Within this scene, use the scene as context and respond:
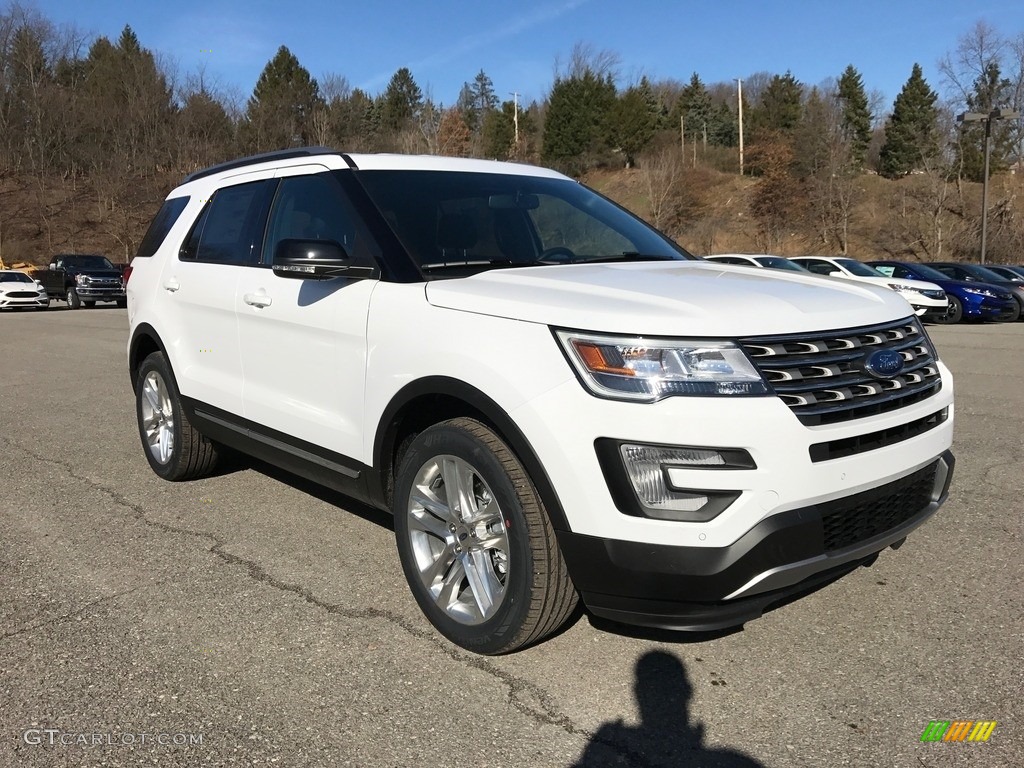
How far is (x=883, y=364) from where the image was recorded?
2863mm

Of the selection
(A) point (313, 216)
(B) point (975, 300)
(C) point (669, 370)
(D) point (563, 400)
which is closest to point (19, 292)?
(A) point (313, 216)

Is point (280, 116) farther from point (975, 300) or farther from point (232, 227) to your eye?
point (232, 227)

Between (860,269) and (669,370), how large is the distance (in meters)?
20.8

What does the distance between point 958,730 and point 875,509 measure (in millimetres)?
715

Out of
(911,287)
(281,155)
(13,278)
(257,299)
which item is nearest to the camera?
(257,299)

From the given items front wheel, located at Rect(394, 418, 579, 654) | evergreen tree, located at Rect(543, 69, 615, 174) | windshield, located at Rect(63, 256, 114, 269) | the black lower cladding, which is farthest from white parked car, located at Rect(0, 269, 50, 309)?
evergreen tree, located at Rect(543, 69, 615, 174)

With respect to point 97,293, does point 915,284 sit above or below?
below

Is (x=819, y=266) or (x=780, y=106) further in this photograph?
(x=780, y=106)

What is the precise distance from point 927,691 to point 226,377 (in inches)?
141

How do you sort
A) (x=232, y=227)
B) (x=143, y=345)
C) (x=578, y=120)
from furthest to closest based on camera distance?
(x=578, y=120) < (x=143, y=345) < (x=232, y=227)

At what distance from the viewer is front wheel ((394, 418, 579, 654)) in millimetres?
2828

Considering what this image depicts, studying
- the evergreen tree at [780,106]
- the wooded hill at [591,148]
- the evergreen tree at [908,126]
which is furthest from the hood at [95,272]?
the evergreen tree at [780,106]

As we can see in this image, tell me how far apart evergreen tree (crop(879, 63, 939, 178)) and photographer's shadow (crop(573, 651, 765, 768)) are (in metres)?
64.1

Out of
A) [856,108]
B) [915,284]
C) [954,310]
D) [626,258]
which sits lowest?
[954,310]
